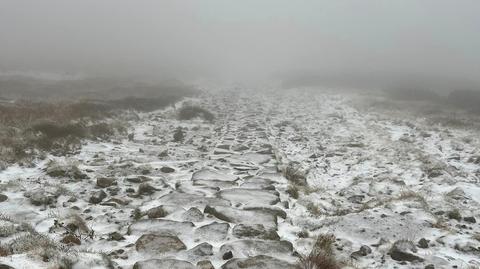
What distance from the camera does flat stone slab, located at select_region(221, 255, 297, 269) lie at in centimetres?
589

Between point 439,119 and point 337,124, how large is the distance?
5439 mm

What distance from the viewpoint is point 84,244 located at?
21.4 feet

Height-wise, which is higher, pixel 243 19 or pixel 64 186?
pixel 243 19

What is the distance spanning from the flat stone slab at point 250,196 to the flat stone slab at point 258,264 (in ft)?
8.85

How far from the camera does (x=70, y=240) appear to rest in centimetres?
646

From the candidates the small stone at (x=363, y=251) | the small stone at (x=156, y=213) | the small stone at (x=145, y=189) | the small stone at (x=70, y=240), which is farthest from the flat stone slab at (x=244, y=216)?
the small stone at (x=70, y=240)

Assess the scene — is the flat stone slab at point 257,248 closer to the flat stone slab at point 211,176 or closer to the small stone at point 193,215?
the small stone at point 193,215

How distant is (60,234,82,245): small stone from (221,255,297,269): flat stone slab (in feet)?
7.91

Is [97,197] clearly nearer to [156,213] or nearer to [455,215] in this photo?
[156,213]

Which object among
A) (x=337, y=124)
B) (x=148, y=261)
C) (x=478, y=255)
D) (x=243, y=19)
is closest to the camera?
(x=148, y=261)

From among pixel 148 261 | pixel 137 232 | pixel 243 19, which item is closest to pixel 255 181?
pixel 137 232

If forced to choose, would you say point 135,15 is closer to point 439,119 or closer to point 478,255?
point 439,119

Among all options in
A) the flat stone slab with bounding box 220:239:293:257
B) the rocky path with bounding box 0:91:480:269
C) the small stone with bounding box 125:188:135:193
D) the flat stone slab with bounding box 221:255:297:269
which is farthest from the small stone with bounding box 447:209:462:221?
the small stone with bounding box 125:188:135:193

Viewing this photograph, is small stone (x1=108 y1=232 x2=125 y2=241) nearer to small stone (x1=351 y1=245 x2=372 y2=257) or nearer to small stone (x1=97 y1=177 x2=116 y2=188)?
small stone (x1=97 y1=177 x2=116 y2=188)
